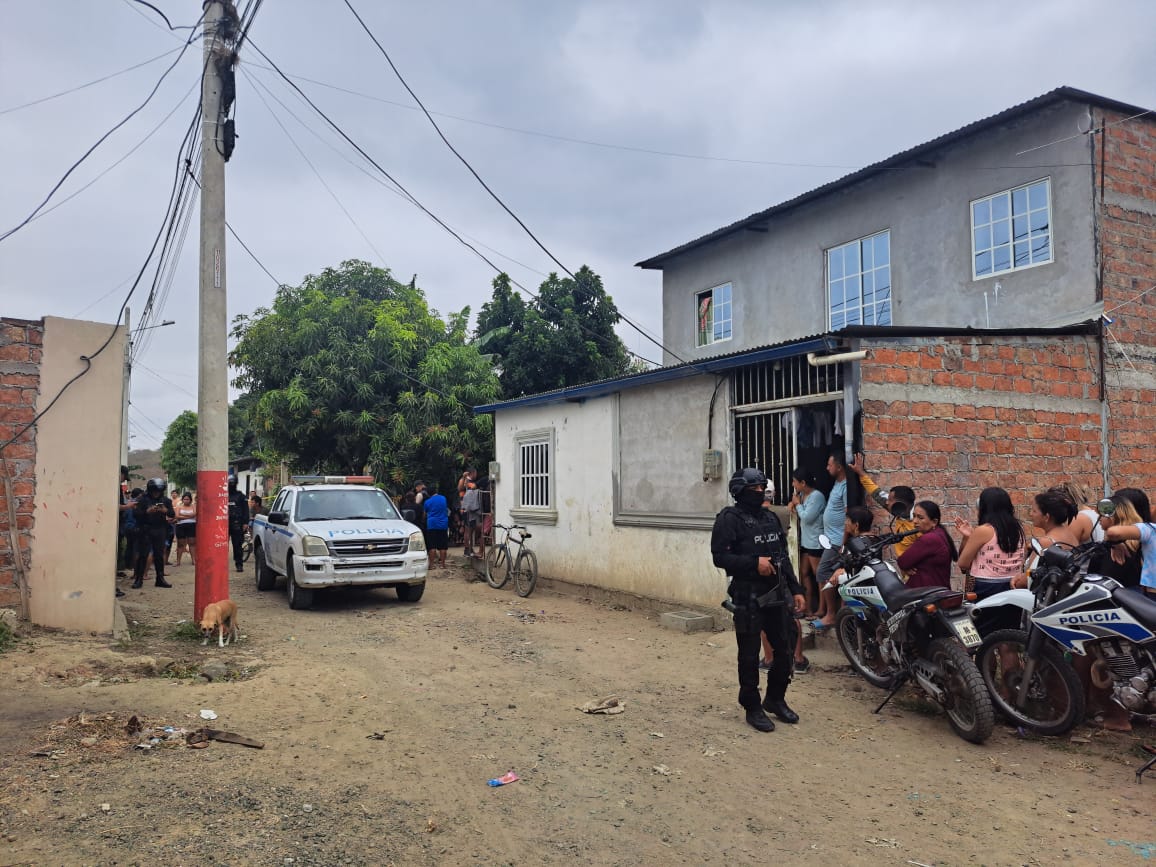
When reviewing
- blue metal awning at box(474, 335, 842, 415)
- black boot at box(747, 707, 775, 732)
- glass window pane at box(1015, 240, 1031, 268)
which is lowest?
black boot at box(747, 707, 775, 732)

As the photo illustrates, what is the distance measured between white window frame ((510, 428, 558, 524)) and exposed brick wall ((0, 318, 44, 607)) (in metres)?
7.38

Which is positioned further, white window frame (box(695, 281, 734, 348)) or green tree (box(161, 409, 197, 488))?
green tree (box(161, 409, 197, 488))

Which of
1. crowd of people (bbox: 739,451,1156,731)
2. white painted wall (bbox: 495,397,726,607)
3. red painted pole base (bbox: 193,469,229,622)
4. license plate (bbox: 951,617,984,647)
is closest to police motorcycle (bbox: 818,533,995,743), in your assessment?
license plate (bbox: 951,617,984,647)

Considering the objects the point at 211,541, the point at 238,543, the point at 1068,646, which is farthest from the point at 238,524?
the point at 1068,646

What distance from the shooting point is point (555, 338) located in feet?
76.0

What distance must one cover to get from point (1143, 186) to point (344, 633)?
1170cm

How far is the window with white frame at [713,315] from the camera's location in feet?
57.3

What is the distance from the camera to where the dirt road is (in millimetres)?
3721

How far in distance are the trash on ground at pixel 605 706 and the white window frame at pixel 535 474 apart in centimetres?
698

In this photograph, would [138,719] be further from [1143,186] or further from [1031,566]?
[1143,186]

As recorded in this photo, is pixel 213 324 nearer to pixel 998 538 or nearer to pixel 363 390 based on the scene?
pixel 998 538

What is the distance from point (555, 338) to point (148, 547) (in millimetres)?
13028

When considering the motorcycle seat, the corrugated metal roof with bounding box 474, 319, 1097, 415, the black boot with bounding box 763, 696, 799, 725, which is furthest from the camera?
the corrugated metal roof with bounding box 474, 319, 1097, 415

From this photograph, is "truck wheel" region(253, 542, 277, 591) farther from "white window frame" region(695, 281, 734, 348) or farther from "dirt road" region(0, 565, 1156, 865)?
"white window frame" region(695, 281, 734, 348)
